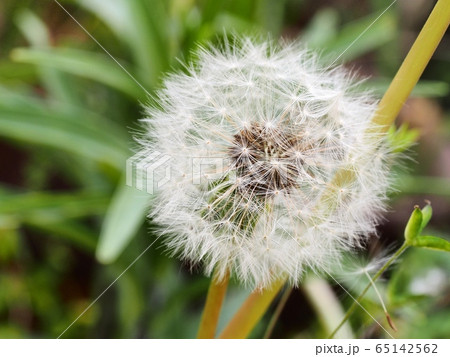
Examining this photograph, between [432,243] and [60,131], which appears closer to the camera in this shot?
[432,243]

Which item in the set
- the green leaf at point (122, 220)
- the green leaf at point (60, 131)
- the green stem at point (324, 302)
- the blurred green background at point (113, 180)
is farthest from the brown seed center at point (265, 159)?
the green leaf at point (60, 131)

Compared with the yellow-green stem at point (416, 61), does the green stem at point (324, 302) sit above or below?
below

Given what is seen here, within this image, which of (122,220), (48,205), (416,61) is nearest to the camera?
(416,61)

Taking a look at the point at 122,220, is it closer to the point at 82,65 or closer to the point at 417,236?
the point at 82,65

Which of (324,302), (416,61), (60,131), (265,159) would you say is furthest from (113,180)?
(416,61)

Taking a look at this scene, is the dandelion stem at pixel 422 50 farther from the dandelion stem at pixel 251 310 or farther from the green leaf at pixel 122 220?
the green leaf at pixel 122 220

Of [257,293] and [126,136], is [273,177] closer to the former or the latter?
[257,293]
